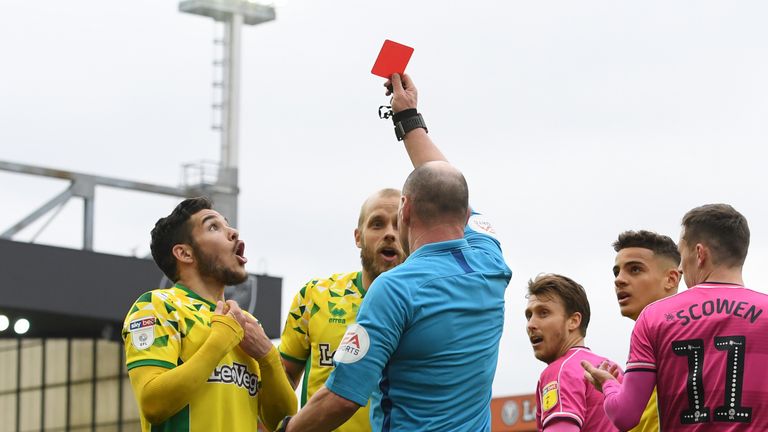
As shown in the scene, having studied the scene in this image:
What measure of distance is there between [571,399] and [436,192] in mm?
1739

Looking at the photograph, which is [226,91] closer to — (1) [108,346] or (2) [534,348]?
(1) [108,346]

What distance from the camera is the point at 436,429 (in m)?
6.15

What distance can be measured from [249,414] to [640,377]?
5.62 feet

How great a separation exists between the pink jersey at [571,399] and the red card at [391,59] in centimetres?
170

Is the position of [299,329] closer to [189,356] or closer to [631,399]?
[189,356]

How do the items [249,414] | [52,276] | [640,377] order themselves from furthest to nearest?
1. [52,276]
2. [249,414]
3. [640,377]

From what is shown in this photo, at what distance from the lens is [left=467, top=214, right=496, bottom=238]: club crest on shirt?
6801mm

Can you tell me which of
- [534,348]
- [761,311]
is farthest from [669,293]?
[761,311]

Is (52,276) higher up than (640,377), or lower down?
higher up

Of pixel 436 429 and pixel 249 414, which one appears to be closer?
pixel 436 429

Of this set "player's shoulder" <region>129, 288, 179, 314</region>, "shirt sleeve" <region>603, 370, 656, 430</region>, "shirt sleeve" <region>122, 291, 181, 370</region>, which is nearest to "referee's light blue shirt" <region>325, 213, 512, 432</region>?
"shirt sleeve" <region>603, 370, 656, 430</region>

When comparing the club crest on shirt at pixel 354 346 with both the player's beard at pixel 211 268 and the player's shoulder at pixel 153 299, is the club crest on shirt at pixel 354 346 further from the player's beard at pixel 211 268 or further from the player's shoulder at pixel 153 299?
the player's beard at pixel 211 268

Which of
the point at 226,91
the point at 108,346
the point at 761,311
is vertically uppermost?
the point at 226,91

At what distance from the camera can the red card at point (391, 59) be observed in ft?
22.8
